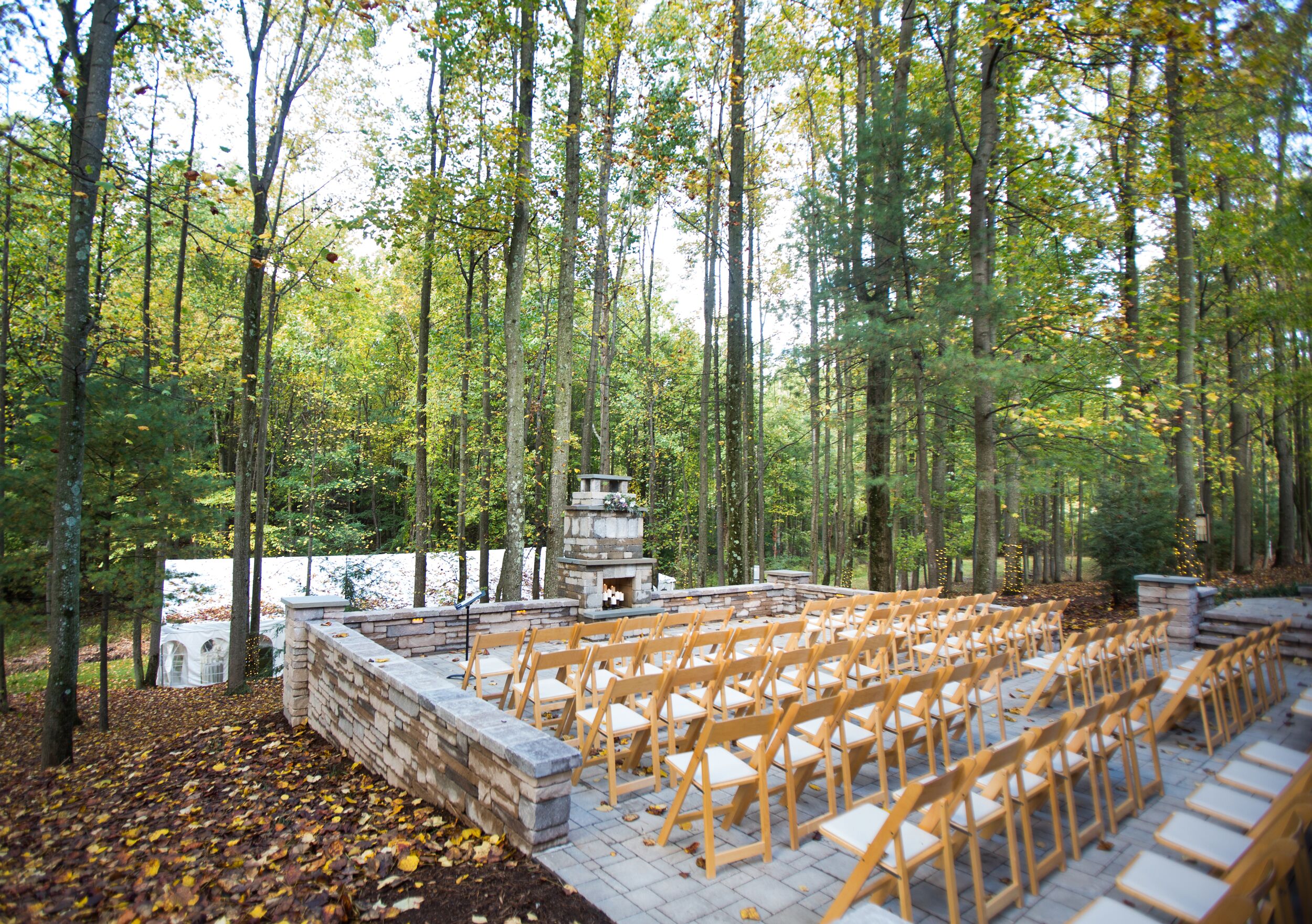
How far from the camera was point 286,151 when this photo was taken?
12211mm

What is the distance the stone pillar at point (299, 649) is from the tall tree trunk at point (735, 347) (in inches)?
243

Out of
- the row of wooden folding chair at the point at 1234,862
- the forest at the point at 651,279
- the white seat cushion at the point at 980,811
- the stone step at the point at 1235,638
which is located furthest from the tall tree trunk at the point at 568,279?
the stone step at the point at 1235,638

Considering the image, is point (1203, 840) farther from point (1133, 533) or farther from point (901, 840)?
point (1133, 533)

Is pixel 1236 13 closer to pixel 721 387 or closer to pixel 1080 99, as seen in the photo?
pixel 1080 99

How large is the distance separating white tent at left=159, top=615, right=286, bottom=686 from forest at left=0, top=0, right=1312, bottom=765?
0.42 m

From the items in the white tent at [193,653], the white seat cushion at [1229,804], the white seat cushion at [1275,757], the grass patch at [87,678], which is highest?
the white seat cushion at [1275,757]

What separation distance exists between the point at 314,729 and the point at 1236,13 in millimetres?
7959

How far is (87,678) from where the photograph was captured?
12.8 meters

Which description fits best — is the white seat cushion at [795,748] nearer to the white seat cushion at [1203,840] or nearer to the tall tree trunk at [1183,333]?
the white seat cushion at [1203,840]

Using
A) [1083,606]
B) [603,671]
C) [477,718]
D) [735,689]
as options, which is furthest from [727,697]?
[1083,606]

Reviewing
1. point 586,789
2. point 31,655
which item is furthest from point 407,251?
point 586,789

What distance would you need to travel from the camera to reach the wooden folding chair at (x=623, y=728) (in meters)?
3.22

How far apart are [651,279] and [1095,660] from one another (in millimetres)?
14174

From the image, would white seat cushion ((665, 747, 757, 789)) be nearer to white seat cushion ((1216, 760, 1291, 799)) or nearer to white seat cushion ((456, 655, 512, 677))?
white seat cushion ((456, 655, 512, 677))
